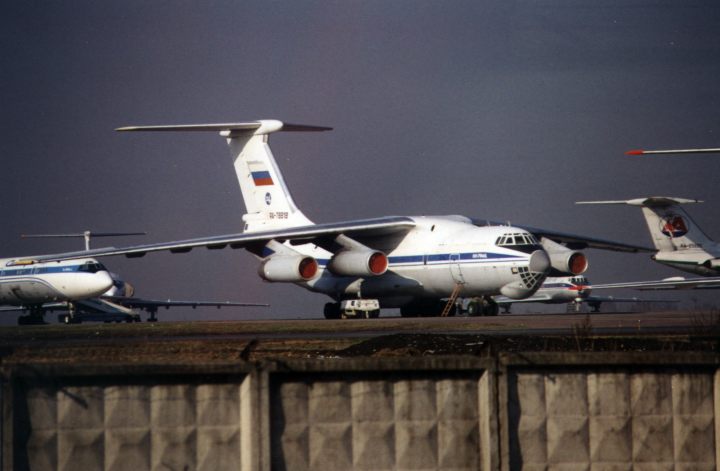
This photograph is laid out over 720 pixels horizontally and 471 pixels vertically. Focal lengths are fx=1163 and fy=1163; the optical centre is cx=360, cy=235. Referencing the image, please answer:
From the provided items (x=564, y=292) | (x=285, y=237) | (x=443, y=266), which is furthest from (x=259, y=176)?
(x=564, y=292)

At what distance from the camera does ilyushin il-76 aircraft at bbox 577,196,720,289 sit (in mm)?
43312

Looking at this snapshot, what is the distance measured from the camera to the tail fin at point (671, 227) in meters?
44.8

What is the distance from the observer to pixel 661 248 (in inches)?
1773

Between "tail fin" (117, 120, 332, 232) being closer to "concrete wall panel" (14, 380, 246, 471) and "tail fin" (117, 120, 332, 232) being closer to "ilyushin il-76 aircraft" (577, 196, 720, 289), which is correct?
"ilyushin il-76 aircraft" (577, 196, 720, 289)

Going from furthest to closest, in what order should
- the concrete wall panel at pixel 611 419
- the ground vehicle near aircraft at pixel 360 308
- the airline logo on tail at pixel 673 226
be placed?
the airline logo on tail at pixel 673 226
the ground vehicle near aircraft at pixel 360 308
the concrete wall panel at pixel 611 419

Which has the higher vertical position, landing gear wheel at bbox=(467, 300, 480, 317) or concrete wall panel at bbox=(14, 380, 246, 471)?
landing gear wheel at bbox=(467, 300, 480, 317)

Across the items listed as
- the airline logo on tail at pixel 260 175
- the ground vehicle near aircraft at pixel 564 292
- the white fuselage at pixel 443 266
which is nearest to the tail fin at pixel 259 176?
the airline logo on tail at pixel 260 175

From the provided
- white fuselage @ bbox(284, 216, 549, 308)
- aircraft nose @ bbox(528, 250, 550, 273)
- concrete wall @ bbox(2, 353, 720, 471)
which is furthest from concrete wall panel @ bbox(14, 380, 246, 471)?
white fuselage @ bbox(284, 216, 549, 308)

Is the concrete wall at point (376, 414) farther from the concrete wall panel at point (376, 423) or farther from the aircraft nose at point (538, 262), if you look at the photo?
the aircraft nose at point (538, 262)

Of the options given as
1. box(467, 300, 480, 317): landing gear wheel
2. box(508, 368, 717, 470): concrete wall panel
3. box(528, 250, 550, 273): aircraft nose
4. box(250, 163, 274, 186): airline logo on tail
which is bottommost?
box(508, 368, 717, 470): concrete wall panel

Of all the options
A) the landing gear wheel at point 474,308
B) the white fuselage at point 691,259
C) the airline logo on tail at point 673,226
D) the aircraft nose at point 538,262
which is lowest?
the landing gear wheel at point 474,308

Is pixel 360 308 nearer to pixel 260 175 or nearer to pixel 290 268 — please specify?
pixel 290 268

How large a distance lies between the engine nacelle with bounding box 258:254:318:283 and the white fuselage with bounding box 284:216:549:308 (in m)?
1.74

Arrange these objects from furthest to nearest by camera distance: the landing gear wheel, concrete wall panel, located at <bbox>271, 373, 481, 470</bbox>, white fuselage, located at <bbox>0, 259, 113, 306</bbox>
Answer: white fuselage, located at <bbox>0, 259, 113, 306</bbox> → the landing gear wheel → concrete wall panel, located at <bbox>271, 373, 481, 470</bbox>
